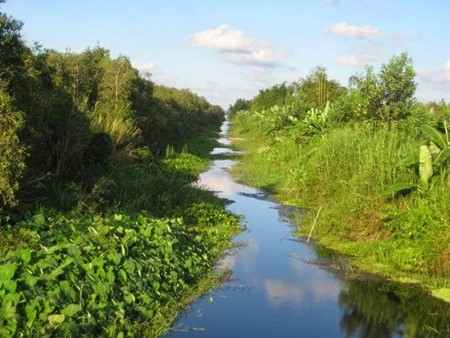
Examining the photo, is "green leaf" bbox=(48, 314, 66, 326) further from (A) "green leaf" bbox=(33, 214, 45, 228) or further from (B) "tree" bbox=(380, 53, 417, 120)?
(B) "tree" bbox=(380, 53, 417, 120)

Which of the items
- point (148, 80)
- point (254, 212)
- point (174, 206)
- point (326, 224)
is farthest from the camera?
point (148, 80)

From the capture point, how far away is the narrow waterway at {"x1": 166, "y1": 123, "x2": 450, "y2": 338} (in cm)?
816

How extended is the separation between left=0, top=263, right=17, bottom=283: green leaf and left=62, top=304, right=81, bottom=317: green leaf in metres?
0.72

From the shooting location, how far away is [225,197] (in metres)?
19.5

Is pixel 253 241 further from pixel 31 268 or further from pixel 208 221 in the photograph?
pixel 31 268

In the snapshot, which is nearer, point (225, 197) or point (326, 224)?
point (326, 224)

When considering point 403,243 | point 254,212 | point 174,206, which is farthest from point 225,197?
point 403,243

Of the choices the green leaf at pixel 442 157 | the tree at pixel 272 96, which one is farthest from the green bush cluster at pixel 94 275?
the tree at pixel 272 96

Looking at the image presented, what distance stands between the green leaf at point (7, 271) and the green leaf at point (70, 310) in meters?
0.72

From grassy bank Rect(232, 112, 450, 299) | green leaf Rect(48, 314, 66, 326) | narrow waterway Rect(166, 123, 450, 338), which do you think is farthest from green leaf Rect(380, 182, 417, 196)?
green leaf Rect(48, 314, 66, 326)

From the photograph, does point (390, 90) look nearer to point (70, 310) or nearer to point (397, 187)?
point (397, 187)

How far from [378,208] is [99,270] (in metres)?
7.16

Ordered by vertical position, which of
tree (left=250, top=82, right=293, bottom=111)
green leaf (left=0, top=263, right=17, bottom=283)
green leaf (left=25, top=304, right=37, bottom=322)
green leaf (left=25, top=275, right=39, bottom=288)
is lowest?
green leaf (left=25, top=304, right=37, bottom=322)

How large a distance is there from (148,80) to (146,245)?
21980 millimetres
